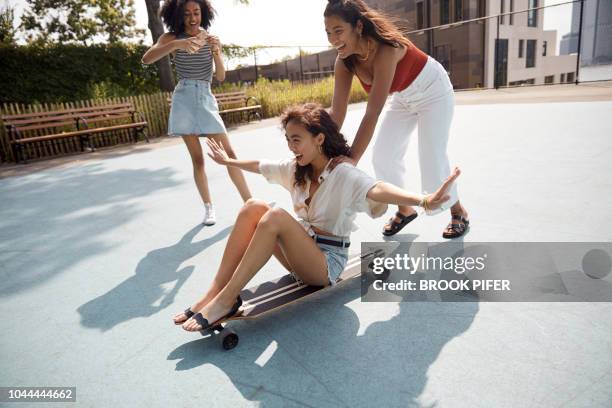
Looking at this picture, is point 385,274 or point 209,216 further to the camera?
point 209,216

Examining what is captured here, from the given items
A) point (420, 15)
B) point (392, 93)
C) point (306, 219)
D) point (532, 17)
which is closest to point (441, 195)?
point (306, 219)

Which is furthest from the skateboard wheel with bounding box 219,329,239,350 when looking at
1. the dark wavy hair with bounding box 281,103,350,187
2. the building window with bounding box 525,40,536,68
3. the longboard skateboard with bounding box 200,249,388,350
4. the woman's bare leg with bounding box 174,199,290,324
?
the building window with bounding box 525,40,536,68

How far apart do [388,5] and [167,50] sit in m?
25.7

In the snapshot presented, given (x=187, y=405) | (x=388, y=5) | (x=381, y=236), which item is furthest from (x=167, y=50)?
(x=388, y=5)

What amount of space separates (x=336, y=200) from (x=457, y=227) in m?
1.35

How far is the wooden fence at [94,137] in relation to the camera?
8.42m

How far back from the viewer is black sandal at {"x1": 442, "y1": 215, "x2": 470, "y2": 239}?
306 cm

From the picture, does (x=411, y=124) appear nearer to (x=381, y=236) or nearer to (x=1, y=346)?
(x=381, y=236)

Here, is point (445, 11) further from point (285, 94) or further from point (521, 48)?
point (285, 94)

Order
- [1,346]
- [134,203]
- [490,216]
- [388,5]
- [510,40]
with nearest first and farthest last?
[1,346]
[490,216]
[134,203]
[510,40]
[388,5]

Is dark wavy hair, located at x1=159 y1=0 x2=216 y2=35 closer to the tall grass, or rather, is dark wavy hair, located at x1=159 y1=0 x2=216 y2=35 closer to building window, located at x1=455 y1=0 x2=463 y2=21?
the tall grass

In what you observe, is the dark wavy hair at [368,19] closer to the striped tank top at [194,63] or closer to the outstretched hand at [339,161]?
the outstretched hand at [339,161]

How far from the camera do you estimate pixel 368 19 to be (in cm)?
236

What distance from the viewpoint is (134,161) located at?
7438 millimetres
